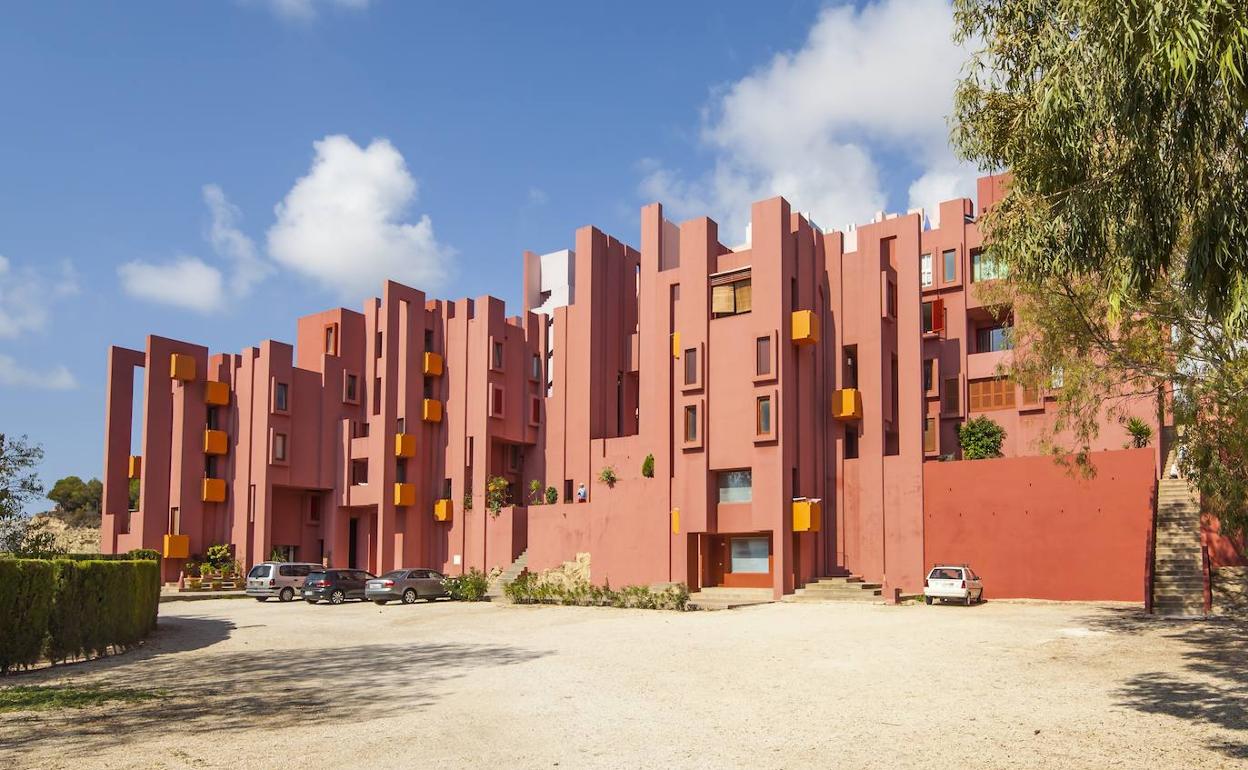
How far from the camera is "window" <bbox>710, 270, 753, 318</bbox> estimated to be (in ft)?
124

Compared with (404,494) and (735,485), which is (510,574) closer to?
(404,494)

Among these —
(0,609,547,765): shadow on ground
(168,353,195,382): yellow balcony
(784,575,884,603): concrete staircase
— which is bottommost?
(784,575,884,603): concrete staircase

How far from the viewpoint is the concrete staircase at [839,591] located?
33.5 meters

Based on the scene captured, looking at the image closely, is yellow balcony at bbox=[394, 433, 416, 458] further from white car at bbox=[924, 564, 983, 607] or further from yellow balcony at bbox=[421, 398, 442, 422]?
white car at bbox=[924, 564, 983, 607]

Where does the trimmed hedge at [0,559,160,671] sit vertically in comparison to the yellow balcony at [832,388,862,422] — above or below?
below

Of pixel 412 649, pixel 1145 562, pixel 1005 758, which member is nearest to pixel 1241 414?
pixel 1145 562

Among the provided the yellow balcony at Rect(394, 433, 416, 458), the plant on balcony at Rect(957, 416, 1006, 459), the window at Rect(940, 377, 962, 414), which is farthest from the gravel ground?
the yellow balcony at Rect(394, 433, 416, 458)

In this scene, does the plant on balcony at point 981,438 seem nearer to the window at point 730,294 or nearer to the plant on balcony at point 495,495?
the window at point 730,294

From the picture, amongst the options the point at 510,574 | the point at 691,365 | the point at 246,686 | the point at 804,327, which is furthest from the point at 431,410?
the point at 246,686

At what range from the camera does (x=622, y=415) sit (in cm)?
4847

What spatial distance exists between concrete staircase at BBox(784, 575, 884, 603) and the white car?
242 centimetres

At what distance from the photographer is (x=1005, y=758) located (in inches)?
409

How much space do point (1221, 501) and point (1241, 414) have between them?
16.3ft

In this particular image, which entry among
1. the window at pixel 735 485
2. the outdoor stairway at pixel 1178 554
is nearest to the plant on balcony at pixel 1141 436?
the outdoor stairway at pixel 1178 554
